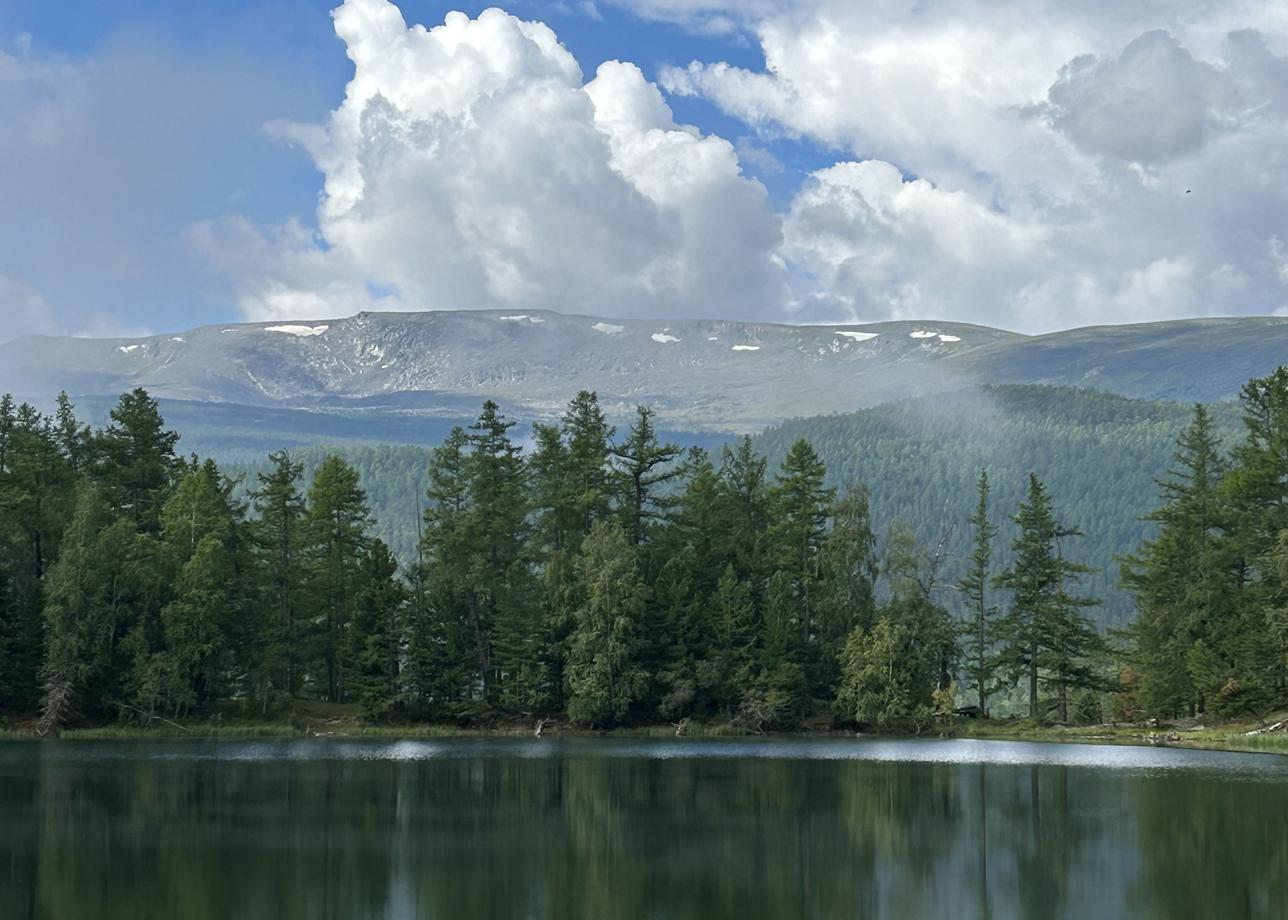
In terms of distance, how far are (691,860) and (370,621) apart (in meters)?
68.2

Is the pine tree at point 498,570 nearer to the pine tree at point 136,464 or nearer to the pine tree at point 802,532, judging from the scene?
the pine tree at point 802,532

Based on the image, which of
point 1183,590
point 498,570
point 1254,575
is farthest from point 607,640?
point 1254,575

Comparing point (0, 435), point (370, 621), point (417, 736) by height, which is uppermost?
point (0, 435)

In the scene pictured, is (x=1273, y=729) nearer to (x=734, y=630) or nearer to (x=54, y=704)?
(x=734, y=630)

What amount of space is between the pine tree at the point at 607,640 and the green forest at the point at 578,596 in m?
0.20

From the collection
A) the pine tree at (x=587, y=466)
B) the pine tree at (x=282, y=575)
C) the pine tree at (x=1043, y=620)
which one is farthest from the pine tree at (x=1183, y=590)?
the pine tree at (x=282, y=575)

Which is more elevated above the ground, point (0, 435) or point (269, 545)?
point (0, 435)

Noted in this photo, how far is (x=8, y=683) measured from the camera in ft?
313

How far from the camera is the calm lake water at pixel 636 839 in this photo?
34.6 meters

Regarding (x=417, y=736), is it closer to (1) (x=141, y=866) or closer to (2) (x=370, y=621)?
(2) (x=370, y=621)

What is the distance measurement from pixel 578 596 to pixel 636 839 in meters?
59.8

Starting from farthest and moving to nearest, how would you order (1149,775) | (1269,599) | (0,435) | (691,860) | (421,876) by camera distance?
(0,435), (1269,599), (1149,775), (691,860), (421,876)

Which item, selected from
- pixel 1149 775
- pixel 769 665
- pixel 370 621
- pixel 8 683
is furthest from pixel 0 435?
pixel 1149 775

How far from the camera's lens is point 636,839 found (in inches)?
1763
